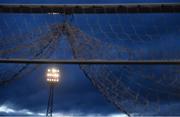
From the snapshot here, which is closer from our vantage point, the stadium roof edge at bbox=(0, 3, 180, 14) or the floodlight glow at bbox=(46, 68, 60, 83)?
the stadium roof edge at bbox=(0, 3, 180, 14)

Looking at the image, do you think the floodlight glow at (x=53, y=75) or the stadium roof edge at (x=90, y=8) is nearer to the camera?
the stadium roof edge at (x=90, y=8)

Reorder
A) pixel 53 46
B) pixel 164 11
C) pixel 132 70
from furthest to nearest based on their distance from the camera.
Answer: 1. pixel 53 46
2. pixel 132 70
3. pixel 164 11

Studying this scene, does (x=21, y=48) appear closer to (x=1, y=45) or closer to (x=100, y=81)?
(x=1, y=45)

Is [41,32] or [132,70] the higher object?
[41,32]

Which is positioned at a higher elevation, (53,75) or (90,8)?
(90,8)

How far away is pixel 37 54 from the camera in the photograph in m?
12.6

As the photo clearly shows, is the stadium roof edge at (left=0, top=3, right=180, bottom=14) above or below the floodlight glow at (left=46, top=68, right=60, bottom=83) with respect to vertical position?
above

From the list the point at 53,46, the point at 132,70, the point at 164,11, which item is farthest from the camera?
the point at 53,46

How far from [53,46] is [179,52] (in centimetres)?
382

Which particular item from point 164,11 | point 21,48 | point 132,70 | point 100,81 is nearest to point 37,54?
point 21,48

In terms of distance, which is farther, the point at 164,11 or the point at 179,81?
the point at 179,81

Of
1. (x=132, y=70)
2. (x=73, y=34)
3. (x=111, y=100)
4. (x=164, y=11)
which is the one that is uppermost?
(x=164, y=11)

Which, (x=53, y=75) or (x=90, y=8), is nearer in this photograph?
(x=90, y=8)

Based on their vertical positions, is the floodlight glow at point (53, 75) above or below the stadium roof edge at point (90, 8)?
below
